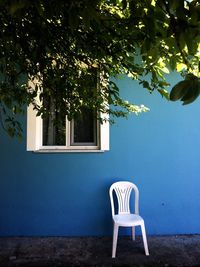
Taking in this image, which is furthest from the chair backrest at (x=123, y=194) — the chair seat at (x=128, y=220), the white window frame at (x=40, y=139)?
the white window frame at (x=40, y=139)

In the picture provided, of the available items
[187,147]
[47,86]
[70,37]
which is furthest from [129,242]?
[70,37]

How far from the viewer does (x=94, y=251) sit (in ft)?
14.0

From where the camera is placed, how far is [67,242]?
4.61m

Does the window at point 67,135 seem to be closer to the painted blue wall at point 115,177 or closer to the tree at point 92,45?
the painted blue wall at point 115,177

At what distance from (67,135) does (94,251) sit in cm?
178

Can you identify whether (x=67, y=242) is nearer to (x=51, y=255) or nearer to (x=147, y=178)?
(x=51, y=255)

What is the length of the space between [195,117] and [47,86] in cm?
281

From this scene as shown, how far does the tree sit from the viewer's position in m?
1.45

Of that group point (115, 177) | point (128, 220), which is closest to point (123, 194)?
point (115, 177)

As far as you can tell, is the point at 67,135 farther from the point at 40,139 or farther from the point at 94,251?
the point at 94,251

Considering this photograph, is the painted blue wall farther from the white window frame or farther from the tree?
the tree

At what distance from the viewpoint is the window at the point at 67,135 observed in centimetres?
481

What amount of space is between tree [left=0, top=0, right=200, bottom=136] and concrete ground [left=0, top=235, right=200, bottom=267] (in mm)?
1993

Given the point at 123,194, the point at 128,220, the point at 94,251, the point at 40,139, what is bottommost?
the point at 94,251
